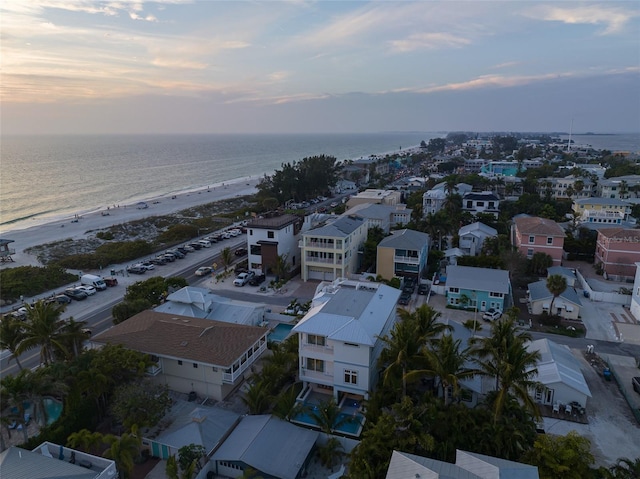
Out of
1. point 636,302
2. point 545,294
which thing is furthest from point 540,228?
point 545,294

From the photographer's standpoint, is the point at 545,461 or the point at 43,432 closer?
the point at 545,461

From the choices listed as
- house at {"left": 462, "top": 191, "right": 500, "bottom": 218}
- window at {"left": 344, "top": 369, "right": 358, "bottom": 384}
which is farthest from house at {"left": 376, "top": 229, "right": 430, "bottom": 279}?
house at {"left": 462, "top": 191, "right": 500, "bottom": 218}

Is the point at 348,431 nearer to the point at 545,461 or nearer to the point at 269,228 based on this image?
the point at 545,461

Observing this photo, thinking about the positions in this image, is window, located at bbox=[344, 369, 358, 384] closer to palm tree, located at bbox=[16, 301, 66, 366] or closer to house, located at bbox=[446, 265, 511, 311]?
palm tree, located at bbox=[16, 301, 66, 366]

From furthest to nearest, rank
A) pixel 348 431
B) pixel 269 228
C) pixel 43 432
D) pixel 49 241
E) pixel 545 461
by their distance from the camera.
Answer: pixel 49 241, pixel 269 228, pixel 348 431, pixel 43 432, pixel 545 461

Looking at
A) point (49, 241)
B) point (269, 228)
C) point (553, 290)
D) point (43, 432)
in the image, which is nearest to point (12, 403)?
point (43, 432)

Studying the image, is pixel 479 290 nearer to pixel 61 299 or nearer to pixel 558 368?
pixel 558 368
